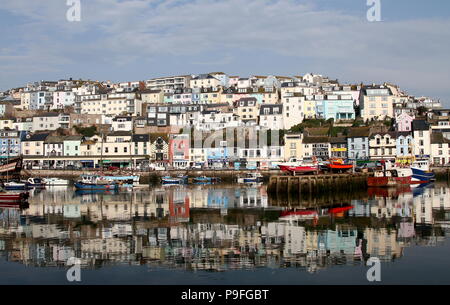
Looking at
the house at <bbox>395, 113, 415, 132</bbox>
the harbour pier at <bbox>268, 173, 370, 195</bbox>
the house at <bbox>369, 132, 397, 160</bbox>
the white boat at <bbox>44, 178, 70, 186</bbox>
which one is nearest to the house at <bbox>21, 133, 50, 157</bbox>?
the white boat at <bbox>44, 178, 70, 186</bbox>

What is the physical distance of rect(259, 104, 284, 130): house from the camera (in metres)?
76.8

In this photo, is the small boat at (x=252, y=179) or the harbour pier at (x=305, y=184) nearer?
the harbour pier at (x=305, y=184)

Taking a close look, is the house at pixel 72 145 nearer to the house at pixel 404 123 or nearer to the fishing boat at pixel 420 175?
the house at pixel 404 123

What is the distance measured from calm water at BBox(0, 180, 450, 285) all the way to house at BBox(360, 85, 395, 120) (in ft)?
154

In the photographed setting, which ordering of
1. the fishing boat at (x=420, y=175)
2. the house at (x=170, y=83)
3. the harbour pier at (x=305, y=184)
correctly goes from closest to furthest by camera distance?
1. the harbour pier at (x=305, y=184)
2. the fishing boat at (x=420, y=175)
3. the house at (x=170, y=83)

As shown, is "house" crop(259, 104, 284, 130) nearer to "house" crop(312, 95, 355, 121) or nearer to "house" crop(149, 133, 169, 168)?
"house" crop(312, 95, 355, 121)

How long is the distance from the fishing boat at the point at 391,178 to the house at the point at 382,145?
15.9m

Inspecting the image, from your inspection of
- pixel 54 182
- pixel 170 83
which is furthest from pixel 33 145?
pixel 170 83

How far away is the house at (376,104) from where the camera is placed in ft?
251

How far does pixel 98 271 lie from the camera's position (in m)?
14.8

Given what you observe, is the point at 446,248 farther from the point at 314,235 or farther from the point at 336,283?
the point at 336,283

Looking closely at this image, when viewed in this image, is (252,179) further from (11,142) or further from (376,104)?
(11,142)

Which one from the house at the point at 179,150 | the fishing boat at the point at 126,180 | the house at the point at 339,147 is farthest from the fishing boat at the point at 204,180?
the house at the point at 339,147
